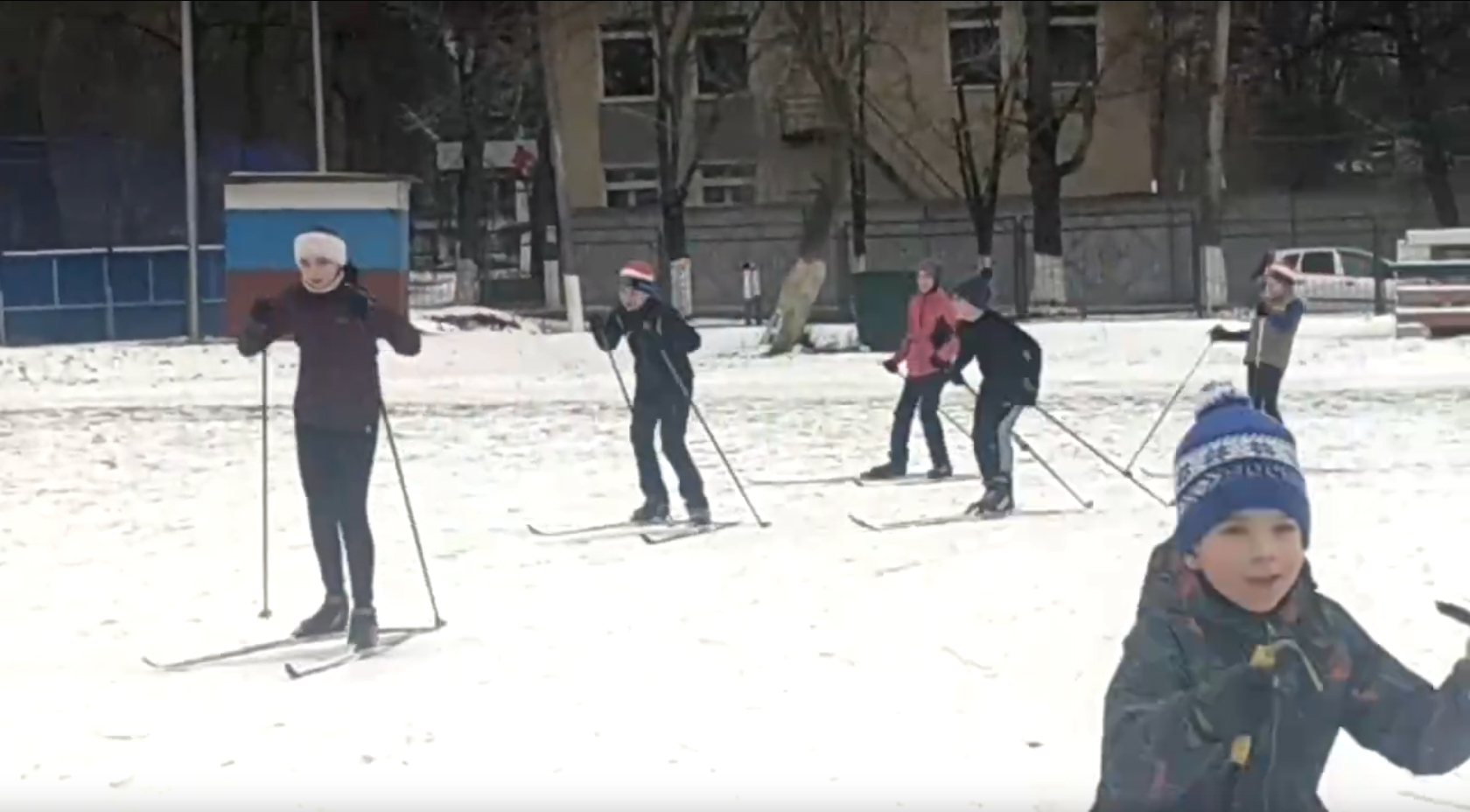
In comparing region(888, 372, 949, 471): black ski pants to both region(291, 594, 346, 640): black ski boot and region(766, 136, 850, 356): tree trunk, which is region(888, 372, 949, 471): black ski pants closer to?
region(291, 594, 346, 640): black ski boot

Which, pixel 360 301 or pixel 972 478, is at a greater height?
pixel 360 301

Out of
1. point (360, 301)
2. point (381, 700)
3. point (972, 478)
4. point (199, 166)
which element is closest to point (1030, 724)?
point (381, 700)

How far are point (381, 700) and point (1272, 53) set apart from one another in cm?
4094

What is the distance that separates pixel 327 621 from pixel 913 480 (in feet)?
19.5

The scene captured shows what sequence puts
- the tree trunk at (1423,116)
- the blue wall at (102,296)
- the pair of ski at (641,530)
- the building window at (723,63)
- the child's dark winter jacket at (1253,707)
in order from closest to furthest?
the child's dark winter jacket at (1253,707) < the pair of ski at (641,530) < the blue wall at (102,296) < the building window at (723,63) < the tree trunk at (1423,116)

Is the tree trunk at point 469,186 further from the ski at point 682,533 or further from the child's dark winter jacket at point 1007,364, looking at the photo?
the ski at point 682,533

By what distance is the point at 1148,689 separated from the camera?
3078 mm

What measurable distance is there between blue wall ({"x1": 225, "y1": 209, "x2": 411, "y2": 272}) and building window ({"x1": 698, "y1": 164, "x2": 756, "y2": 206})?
61.4 ft

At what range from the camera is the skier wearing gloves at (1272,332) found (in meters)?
13.4

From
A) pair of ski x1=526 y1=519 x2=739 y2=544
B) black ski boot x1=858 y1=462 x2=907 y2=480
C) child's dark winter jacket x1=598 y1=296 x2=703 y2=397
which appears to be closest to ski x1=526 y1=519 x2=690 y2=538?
pair of ski x1=526 y1=519 x2=739 y2=544

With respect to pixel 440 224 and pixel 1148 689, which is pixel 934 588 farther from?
pixel 440 224

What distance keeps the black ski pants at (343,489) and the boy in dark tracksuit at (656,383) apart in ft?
11.2

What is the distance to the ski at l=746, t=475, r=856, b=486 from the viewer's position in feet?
45.4

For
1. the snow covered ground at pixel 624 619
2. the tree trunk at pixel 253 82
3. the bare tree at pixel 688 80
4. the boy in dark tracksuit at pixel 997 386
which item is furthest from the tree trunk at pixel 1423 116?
the boy in dark tracksuit at pixel 997 386
